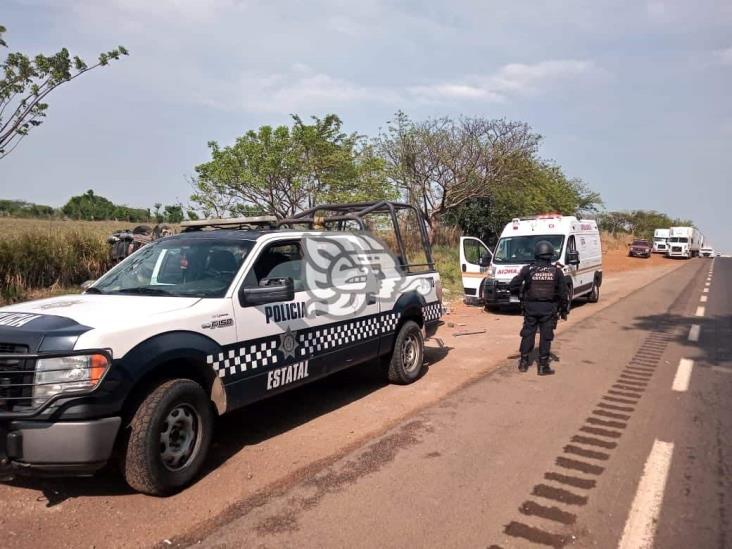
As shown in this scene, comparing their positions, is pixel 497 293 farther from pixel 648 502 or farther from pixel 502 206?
pixel 502 206

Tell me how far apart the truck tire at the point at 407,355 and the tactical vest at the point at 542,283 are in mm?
1654

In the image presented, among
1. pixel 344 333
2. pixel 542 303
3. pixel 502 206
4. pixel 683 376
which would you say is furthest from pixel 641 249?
pixel 344 333

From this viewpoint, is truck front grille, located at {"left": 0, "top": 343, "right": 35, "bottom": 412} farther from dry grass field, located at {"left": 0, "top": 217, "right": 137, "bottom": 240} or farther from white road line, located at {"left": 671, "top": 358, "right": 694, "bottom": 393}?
dry grass field, located at {"left": 0, "top": 217, "right": 137, "bottom": 240}

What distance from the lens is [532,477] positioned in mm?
3953

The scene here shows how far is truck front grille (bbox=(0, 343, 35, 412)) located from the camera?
3.24m

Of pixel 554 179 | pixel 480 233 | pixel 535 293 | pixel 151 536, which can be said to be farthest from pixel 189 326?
pixel 554 179

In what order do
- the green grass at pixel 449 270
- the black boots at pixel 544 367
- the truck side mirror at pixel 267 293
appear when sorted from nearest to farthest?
1. the truck side mirror at pixel 267 293
2. the black boots at pixel 544 367
3. the green grass at pixel 449 270

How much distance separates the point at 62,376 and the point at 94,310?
622 millimetres

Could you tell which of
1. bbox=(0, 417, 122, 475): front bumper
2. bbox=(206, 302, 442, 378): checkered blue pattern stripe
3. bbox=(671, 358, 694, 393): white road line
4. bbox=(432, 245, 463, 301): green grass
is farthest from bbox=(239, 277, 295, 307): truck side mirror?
bbox=(432, 245, 463, 301): green grass

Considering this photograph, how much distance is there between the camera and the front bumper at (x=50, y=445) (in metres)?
3.17

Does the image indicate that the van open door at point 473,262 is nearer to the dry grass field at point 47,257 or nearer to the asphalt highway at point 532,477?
the asphalt highway at point 532,477

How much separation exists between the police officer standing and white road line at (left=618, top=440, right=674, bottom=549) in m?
2.62

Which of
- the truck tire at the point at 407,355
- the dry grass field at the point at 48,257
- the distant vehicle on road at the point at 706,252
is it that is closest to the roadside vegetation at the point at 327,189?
the dry grass field at the point at 48,257

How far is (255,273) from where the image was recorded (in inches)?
182
